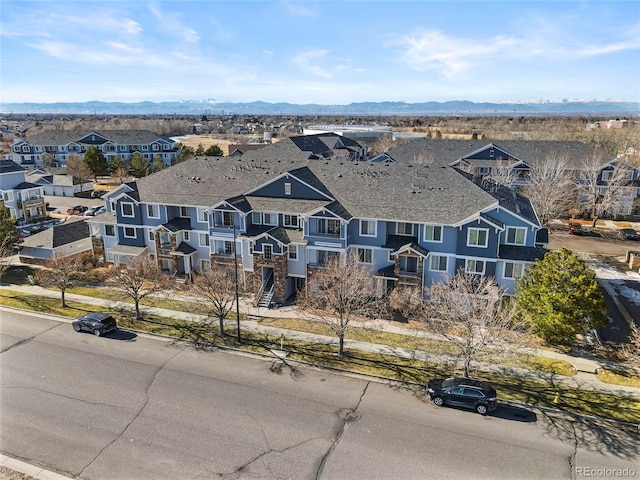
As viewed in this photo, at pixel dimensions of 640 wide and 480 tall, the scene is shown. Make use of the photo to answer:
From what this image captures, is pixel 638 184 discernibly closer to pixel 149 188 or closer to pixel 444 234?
pixel 444 234

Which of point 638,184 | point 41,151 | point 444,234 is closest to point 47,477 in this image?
point 444,234

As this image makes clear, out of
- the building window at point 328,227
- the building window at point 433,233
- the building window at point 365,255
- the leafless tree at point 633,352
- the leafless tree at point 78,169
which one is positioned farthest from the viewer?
the leafless tree at point 78,169

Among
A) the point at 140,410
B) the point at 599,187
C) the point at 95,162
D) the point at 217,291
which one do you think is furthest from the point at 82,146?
the point at 599,187

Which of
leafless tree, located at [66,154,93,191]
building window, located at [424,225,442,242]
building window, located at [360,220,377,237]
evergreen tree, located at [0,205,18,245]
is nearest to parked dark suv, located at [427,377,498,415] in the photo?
building window, located at [424,225,442,242]

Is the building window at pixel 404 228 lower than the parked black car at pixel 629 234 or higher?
higher

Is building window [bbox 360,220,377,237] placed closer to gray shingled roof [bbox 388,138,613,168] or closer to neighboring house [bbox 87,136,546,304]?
neighboring house [bbox 87,136,546,304]

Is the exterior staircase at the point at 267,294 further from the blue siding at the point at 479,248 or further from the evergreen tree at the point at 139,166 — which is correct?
the evergreen tree at the point at 139,166

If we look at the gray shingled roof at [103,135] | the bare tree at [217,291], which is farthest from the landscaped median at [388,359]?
the gray shingled roof at [103,135]
